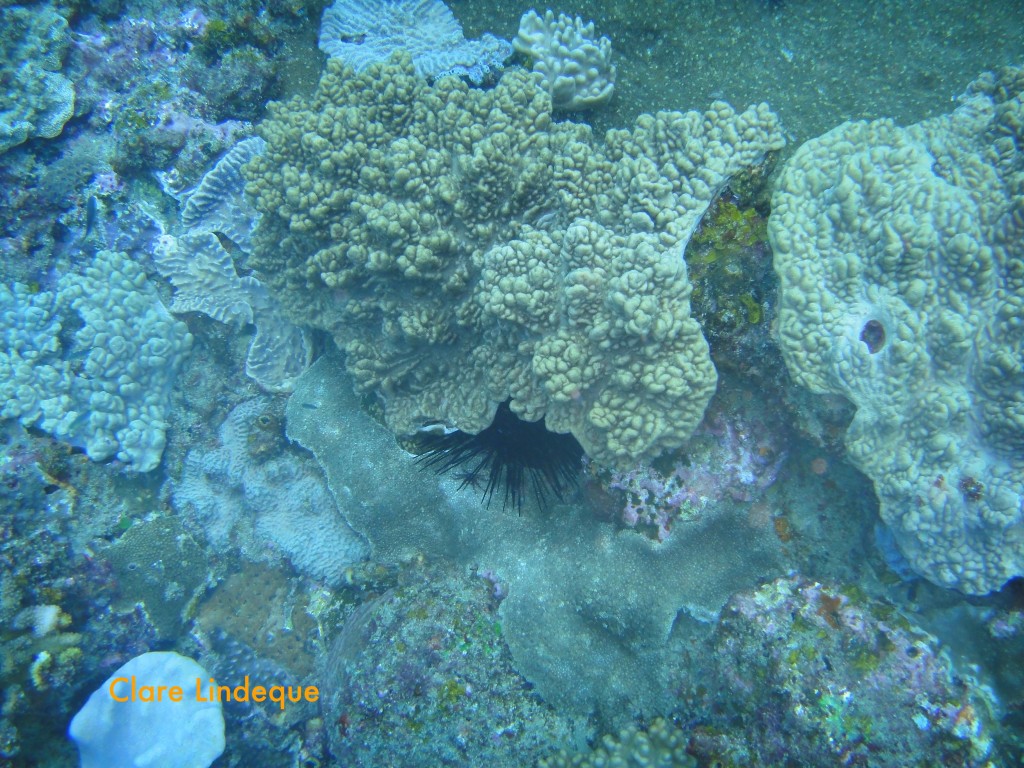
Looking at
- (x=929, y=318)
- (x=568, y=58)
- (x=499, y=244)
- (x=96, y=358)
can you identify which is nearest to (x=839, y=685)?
(x=929, y=318)

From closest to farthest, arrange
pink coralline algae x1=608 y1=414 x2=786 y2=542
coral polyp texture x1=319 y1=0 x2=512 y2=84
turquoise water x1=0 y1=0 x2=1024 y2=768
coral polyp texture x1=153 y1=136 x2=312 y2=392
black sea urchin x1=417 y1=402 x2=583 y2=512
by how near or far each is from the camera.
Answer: turquoise water x1=0 y1=0 x2=1024 y2=768 → pink coralline algae x1=608 y1=414 x2=786 y2=542 → black sea urchin x1=417 y1=402 x2=583 y2=512 → coral polyp texture x1=319 y1=0 x2=512 y2=84 → coral polyp texture x1=153 y1=136 x2=312 y2=392

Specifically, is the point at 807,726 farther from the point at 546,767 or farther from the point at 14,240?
the point at 14,240

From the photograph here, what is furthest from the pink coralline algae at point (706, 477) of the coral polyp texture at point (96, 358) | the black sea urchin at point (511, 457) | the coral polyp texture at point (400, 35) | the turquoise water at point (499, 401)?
the coral polyp texture at point (96, 358)

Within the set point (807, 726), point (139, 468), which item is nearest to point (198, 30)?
point (139, 468)

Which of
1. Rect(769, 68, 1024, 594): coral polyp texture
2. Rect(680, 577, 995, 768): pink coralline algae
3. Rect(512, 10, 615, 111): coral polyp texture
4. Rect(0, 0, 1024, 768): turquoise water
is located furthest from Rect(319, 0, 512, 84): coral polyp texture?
Rect(680, 577, 995, 768): pink coralline algae

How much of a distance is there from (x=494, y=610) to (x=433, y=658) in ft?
1.89

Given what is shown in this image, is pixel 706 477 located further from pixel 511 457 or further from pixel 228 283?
pixel 228 283

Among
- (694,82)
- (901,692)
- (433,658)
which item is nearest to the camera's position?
(901,692)

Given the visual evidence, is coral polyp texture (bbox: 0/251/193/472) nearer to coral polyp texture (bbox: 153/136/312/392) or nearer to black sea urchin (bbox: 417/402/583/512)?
coral polyp texture (bbox: 153/136/312/392)

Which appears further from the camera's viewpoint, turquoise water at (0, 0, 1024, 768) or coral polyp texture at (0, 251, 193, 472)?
coral polyp texture at (0, 251, 193, 472)

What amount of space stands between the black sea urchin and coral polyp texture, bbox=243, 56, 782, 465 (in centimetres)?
21

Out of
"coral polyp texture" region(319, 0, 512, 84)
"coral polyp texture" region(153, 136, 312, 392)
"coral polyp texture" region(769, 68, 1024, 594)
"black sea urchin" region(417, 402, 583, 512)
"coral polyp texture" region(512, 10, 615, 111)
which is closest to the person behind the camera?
"coral polyp texture" region(769, 68, 1024, 594)

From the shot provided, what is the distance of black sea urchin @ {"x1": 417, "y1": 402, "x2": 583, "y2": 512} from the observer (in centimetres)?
369

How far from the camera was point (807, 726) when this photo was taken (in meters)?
2.91
